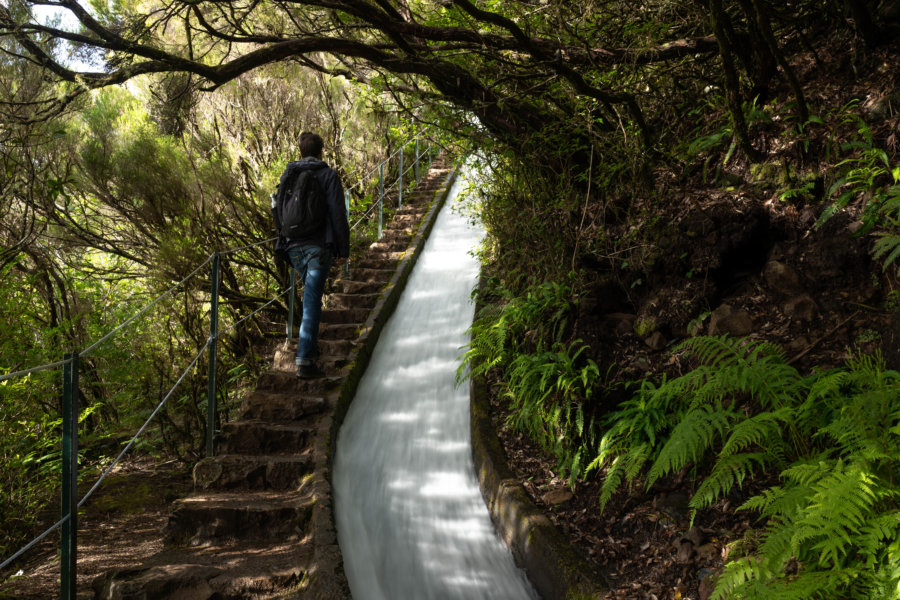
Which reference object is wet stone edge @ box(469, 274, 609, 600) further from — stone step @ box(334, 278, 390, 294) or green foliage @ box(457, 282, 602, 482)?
stone step @ box(334, 278, 390, 294)

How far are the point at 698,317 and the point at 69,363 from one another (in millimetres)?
4170

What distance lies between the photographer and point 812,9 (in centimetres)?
482

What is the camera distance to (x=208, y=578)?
125 inches

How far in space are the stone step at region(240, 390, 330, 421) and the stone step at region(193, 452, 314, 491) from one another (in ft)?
2.10

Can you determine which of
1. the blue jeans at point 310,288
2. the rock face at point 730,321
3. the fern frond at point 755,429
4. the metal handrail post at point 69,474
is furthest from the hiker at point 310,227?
the fern frond at point 755,429

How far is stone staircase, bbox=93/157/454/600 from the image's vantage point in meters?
3.15

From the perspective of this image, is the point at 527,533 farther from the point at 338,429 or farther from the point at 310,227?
the point at 310,227

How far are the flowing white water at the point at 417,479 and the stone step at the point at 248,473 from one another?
1.34 ft

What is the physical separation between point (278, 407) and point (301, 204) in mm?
1830

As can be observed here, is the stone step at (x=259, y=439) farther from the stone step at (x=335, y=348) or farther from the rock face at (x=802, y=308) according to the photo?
the rock face at (x=802, y=308)

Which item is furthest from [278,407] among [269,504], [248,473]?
[269,504]

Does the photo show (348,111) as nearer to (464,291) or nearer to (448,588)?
(464,291)

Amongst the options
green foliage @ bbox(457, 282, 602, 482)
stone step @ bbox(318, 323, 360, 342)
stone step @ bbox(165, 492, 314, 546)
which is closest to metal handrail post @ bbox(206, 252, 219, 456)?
stone step @ bbox(165, 492, 314, 546)

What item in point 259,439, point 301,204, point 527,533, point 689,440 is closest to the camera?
point 689,440
